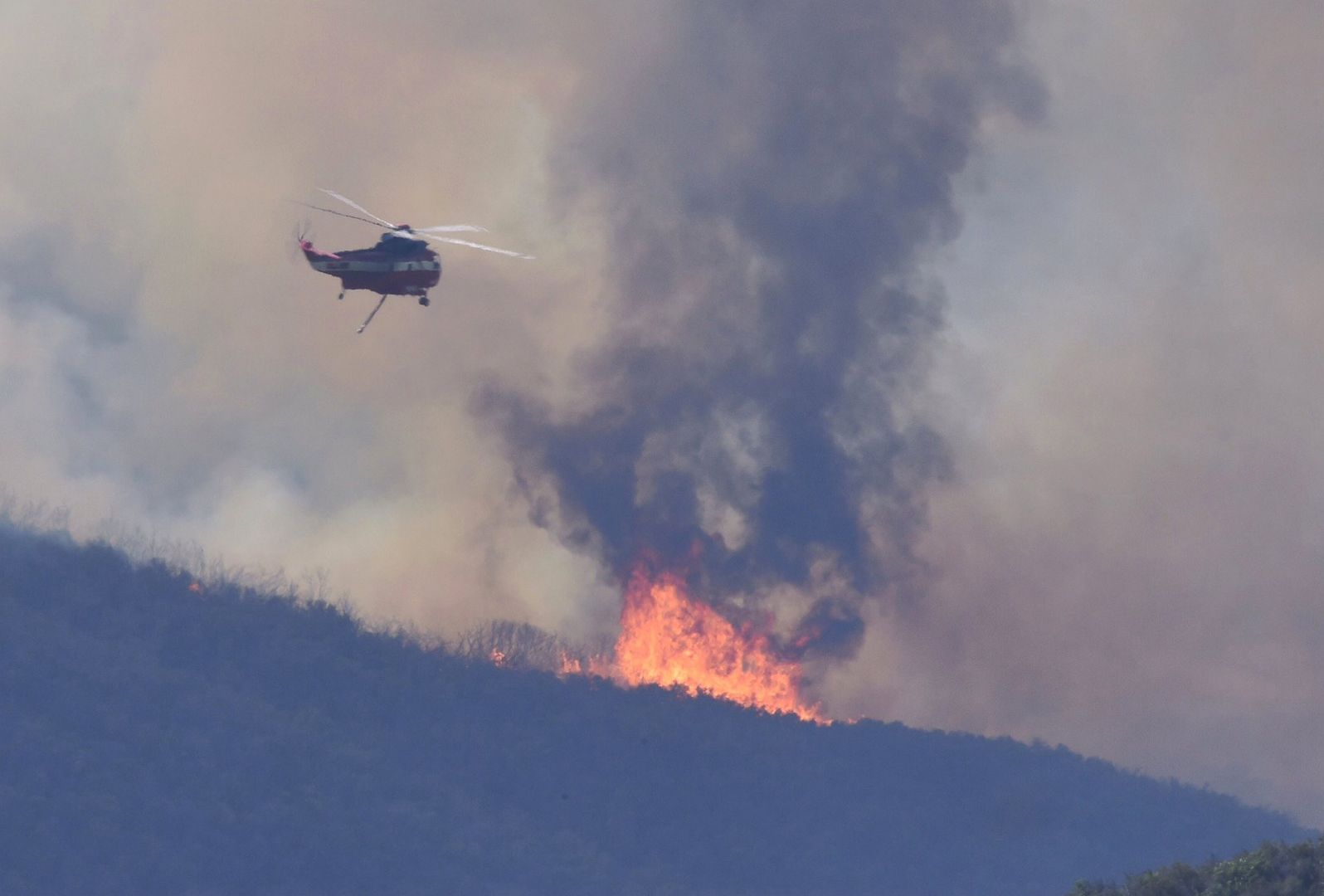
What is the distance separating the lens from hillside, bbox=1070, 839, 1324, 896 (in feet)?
319

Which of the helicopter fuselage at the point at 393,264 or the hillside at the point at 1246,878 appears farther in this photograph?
the helicopter fuselage at the point at 393,264

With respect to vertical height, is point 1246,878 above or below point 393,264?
below

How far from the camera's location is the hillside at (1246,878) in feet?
319

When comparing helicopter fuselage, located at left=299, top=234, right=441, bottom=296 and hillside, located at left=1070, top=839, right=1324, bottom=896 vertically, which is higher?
helicopter fuselage, located at left=299, top=234, right=441, bottom=296

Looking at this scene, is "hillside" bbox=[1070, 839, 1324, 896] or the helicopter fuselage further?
the helicopter fuselage

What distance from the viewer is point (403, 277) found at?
6289 inches

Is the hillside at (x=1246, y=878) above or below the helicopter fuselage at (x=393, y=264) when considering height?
below

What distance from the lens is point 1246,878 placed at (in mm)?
99250

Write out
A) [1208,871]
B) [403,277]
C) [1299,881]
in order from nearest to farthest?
[1299,881] → [1208,871] → [403,277]

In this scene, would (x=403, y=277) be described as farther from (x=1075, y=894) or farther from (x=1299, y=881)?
(x=1299, y=881)

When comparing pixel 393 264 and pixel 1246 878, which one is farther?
pixel 393 264

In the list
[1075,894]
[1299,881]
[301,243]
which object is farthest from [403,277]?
[1299,881]

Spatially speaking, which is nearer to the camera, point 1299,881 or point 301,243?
point 1299,881

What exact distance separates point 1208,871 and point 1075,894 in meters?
7.76
